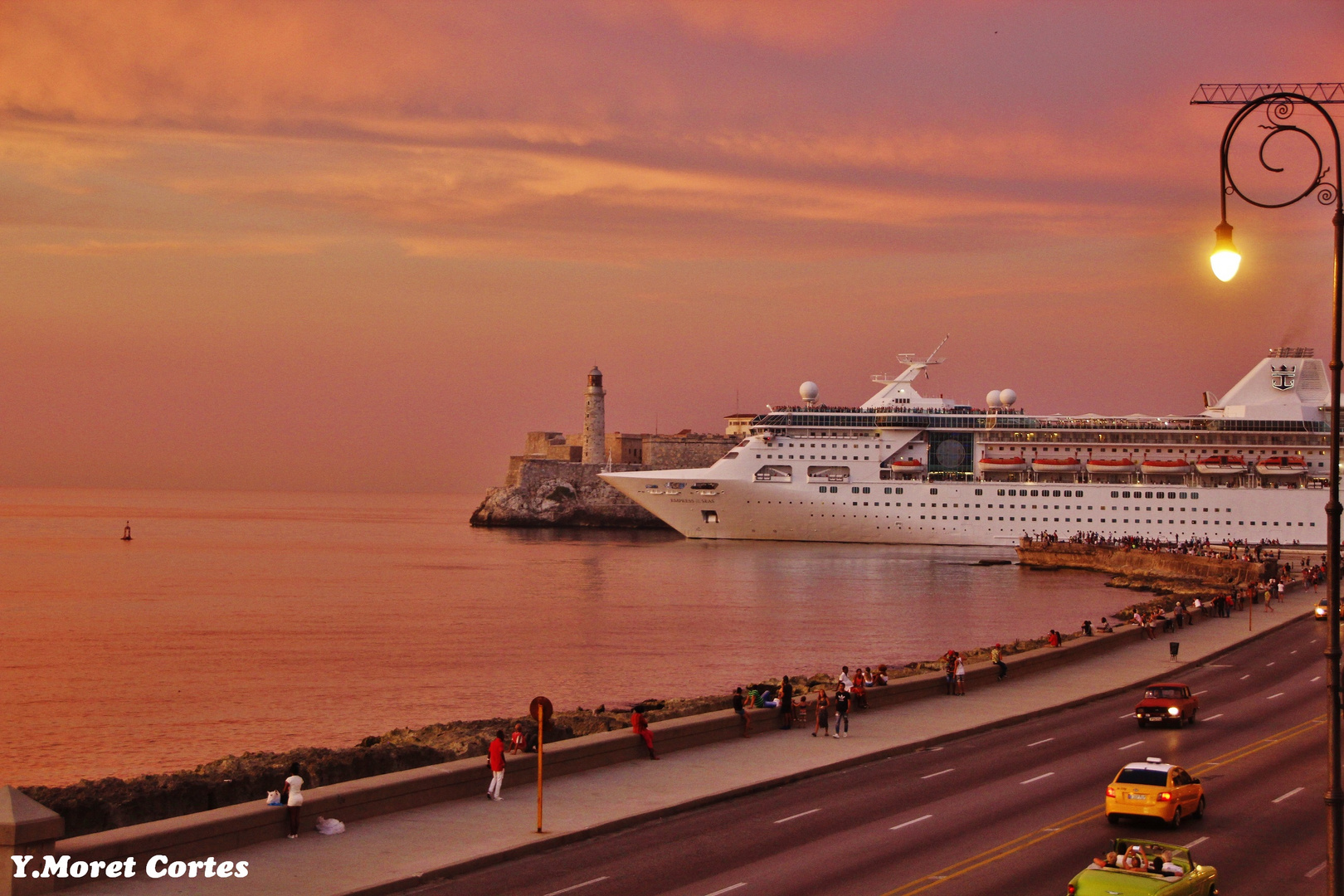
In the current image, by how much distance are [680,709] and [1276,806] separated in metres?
11.5

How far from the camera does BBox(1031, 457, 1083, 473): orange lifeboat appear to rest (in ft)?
306

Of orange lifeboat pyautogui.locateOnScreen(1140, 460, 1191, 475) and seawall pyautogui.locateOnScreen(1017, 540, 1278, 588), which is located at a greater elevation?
orange lifeboat pyautogui.locateOnScreen(1140, 460, 1191, 475)

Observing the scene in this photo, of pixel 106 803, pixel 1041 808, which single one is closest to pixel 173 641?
pixel 106 803

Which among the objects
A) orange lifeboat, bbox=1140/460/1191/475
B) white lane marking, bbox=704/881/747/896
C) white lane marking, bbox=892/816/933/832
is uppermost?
orange lifeboat, bbox=1140/460/1191/475

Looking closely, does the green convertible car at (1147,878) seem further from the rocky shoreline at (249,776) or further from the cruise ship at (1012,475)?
the cruise ship at (1012,475)

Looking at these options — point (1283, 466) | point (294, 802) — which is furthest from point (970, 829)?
point (1283, 466)

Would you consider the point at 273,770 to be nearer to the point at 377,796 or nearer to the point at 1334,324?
the point at 377,796

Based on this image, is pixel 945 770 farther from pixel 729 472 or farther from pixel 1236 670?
pixel 729 472

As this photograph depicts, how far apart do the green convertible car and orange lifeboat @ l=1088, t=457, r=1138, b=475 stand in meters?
84.0

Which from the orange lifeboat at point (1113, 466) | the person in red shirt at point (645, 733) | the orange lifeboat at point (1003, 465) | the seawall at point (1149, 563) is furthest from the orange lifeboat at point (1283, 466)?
the person in red shirt at point (645, 733)

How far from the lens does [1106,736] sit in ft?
67.5

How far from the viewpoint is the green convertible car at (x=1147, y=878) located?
10.8 metres

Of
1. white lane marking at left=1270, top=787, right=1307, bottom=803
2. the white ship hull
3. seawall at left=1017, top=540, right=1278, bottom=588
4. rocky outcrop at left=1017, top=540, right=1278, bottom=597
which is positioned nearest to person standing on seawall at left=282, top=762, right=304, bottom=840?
white lane marking at left=1270, top=787, right=1307, bottom=803

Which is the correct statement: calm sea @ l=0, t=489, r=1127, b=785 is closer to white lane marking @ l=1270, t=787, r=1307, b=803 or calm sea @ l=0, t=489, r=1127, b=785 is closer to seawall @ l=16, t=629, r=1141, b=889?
Result: seawall @ l=16, t=629, r=1141, b=889
